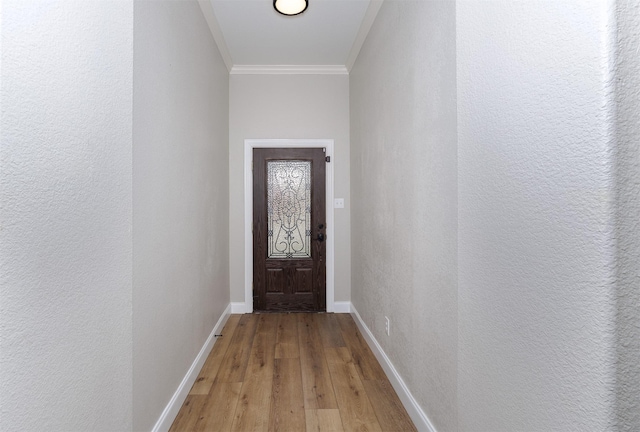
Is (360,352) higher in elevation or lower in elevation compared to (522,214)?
lower

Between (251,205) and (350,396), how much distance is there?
7.57ft

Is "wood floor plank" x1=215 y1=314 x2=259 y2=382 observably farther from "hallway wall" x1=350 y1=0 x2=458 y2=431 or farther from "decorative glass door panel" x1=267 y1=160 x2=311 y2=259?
"hallway wall" x1=350 y1=0 x2=458 y2=431

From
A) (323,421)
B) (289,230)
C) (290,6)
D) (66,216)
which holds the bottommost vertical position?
(323,421)

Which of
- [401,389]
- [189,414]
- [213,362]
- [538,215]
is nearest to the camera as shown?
[538,215]

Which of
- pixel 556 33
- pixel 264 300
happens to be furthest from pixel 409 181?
pixel 264 300

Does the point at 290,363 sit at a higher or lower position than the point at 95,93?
lower

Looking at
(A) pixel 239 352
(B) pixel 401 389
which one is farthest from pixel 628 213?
(A) pixel 239 352

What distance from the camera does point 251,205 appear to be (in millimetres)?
3781

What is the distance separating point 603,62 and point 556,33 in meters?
0.17

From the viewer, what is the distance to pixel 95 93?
1146mm

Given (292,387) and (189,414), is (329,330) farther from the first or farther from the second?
(189,414)

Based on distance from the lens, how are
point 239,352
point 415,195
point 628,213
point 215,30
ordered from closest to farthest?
Result: point 628,213
point 415,195
point 239,352
point 215,30

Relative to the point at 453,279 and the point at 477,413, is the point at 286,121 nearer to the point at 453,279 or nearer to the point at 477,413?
the point at 453,279

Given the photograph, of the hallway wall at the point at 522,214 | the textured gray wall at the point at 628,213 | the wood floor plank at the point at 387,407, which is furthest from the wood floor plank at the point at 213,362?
the textured gray wall at the point at 628,213
